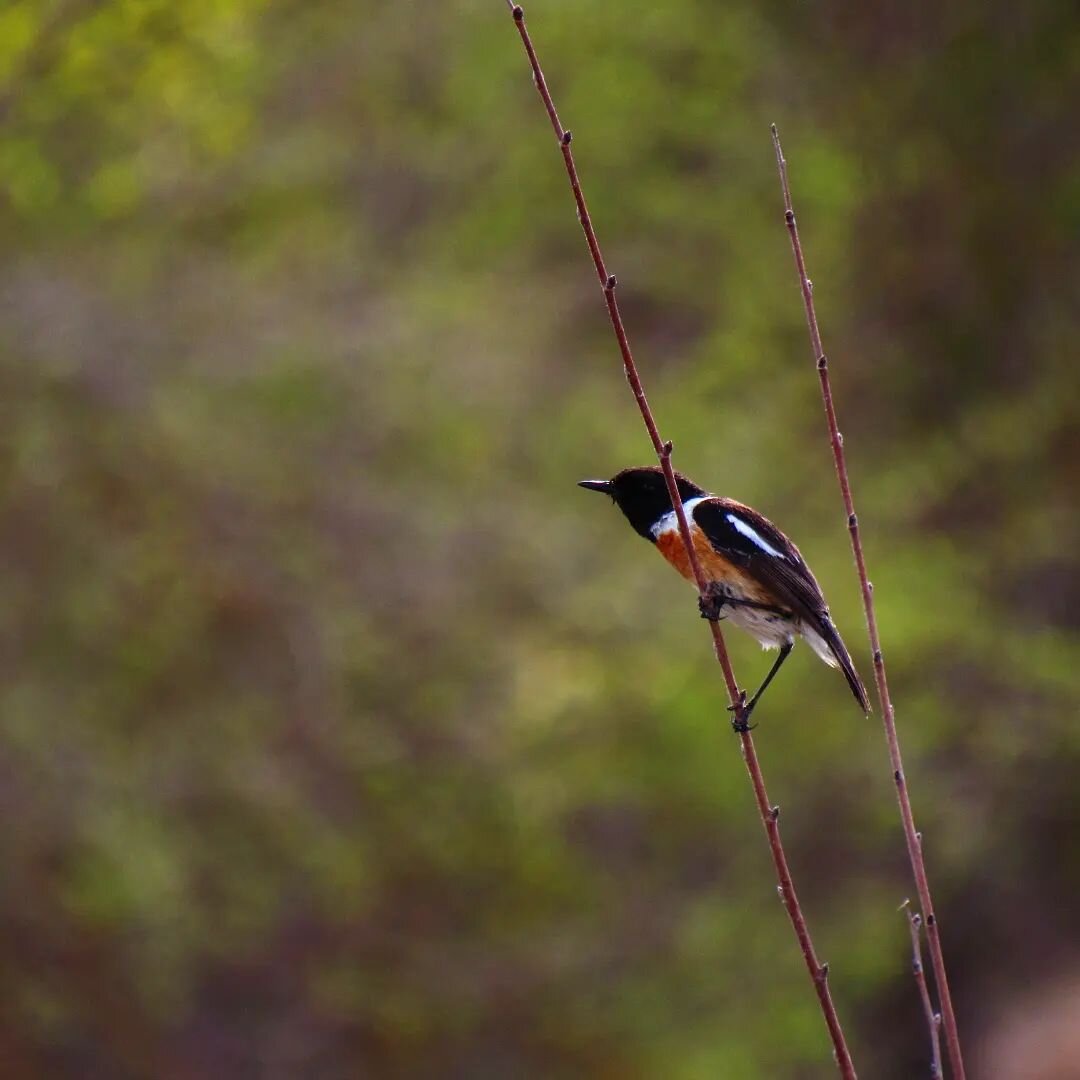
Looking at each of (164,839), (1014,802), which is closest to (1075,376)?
(1014,802)

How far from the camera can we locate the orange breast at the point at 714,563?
445cm

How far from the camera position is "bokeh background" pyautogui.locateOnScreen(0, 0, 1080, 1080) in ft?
25.8

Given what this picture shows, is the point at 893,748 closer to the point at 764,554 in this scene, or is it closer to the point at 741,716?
the point at 741,716

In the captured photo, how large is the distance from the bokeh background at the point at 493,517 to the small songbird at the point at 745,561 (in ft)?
12.6

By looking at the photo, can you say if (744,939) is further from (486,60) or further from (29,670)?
(486,60)

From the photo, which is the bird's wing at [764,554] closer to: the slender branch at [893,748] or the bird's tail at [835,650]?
the bird's tail at [835,650]

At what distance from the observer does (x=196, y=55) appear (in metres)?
7.65

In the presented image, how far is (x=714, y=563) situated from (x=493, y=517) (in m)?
5.08

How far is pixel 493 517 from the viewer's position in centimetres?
953

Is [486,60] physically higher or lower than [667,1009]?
higher

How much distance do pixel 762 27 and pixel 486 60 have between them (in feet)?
7.28

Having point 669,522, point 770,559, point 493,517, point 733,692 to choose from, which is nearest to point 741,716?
point 733,692

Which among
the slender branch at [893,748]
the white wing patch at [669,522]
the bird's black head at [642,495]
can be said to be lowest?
the slender branch at [893,748]

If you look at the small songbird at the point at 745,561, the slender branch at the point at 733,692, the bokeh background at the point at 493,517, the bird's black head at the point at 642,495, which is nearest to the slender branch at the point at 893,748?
the slender branch at the point at 733,692
